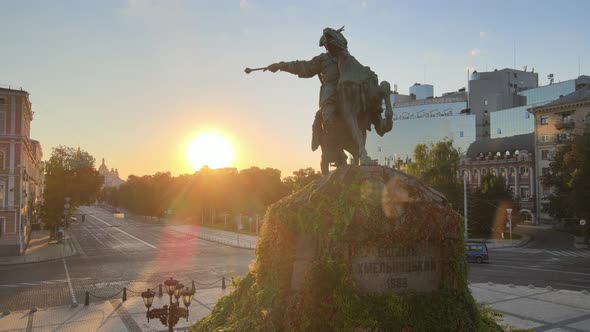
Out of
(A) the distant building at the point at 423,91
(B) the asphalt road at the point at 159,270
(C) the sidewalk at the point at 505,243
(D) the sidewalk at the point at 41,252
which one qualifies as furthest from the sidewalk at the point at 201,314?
(A) the distant building at the point at 423,91

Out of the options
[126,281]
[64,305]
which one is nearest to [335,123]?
[64,305]

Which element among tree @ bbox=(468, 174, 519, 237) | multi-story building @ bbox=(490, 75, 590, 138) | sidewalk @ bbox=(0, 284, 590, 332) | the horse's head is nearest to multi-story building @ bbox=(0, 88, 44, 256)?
sidewalk @ bbox=(0, 284, 590, 332)

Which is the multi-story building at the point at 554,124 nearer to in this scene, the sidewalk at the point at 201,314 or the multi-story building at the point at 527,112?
the multi-story building at the point at 527,112

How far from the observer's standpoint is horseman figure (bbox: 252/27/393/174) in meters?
8.41

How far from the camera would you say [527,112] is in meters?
86.0

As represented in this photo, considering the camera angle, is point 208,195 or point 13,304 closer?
point 13,304

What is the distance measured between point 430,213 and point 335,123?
2625mm

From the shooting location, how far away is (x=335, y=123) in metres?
8.69

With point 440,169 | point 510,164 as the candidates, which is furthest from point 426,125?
point 440,169

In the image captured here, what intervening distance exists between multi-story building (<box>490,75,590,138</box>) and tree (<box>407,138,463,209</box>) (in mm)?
40440

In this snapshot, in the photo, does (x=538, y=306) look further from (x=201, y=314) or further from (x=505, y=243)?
(x=505, y=243)

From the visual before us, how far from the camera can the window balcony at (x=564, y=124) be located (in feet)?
192

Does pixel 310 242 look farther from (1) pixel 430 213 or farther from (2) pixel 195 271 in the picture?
(2) pixel 195 271

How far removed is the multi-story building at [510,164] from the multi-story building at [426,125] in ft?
66.9
